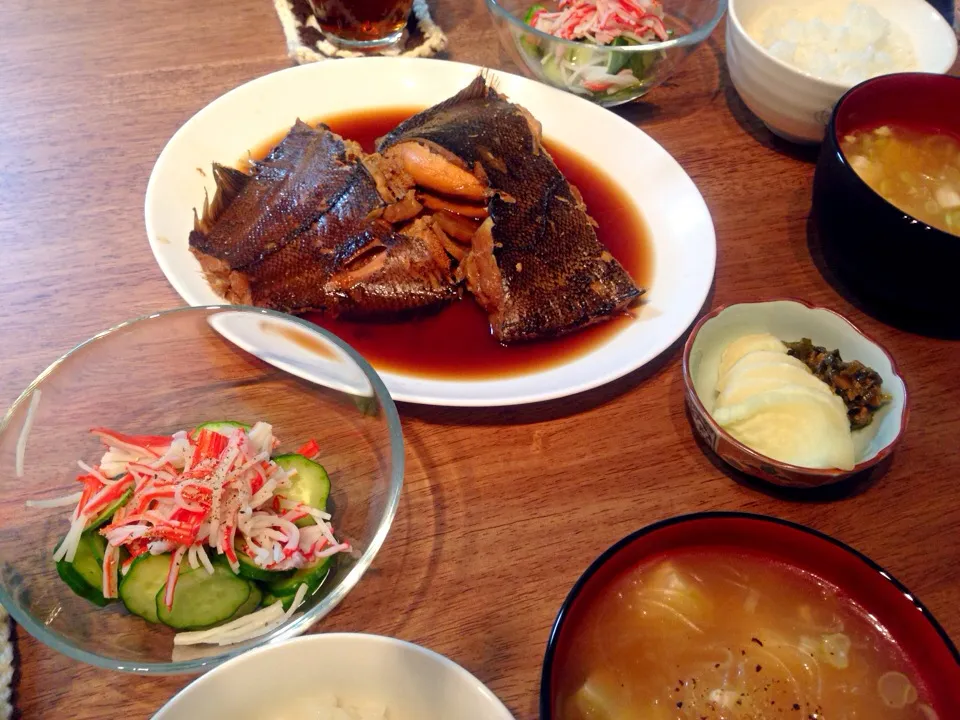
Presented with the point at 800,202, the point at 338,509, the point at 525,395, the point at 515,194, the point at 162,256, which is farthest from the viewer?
the point at 800,202

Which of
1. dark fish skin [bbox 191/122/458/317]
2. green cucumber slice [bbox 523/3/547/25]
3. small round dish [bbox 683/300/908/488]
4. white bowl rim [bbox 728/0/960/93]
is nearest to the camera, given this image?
small round dish [bbox 683/300/908/488]

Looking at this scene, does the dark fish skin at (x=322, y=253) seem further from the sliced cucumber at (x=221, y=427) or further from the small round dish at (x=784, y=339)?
the small round dish at (x=784, y=339)

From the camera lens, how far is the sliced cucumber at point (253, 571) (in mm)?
1112

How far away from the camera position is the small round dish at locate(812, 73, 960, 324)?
5.21 feet

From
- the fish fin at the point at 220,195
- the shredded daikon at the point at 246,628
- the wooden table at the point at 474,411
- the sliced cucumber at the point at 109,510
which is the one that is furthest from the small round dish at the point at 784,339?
the fish fin at the point at 220,195

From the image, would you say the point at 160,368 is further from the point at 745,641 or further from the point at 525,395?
the point at 745,641

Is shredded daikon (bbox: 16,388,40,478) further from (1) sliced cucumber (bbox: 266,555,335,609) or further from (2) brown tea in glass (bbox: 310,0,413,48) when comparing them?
(2) brown tea in glass (bbox: 310,0,413,48)

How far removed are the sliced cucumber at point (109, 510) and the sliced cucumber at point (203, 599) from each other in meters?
0.17

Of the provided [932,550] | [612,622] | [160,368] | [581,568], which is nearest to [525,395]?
[581,568]

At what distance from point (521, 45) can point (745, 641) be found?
1948 mm

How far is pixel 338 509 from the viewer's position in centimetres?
129

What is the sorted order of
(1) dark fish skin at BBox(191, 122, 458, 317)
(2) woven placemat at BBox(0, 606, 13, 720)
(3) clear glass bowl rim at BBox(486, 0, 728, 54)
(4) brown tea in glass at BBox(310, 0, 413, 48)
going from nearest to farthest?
(2) woven placemat at BBox(0, 606, 13, 720) < (1) dark fish skin at BBox(191, 122, 458, 317) < (3) clear glass bowl rim at BBox(486, 0, 728, 54) < (4) brown tea in glass at BBox(310, 0, 413, 48)

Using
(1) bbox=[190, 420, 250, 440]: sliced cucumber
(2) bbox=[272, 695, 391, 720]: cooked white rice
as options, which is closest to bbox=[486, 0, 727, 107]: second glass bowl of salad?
(1) bbox=[190, 420, 250, 440]: sliced cucumber

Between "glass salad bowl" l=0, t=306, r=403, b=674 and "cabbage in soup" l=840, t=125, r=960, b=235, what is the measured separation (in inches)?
56.2
